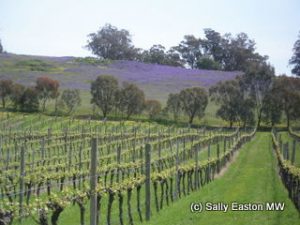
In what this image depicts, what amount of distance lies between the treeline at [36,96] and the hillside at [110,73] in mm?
12377

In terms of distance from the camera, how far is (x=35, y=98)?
82500mm

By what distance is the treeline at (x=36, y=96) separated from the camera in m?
81.9

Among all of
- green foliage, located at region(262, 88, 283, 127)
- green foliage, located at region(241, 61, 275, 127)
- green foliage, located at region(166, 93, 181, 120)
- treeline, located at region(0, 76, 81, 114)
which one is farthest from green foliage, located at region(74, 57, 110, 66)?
green foliage, located at region(262, 88, 283, 127)

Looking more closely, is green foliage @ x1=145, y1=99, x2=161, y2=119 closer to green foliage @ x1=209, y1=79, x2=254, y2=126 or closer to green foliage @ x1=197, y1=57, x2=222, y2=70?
green foliage @ x1=209, y1=79, x2=254, y2=126

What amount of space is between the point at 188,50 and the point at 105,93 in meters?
80.2

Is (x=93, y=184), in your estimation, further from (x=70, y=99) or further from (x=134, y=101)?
(x=70, y=99)

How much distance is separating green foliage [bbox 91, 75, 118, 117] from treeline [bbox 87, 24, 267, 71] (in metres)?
68.1

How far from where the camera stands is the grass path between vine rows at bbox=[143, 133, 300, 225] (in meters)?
16.2

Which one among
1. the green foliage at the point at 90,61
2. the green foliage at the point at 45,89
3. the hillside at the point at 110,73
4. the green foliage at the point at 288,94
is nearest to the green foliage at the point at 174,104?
the hillside at the point at 110,73

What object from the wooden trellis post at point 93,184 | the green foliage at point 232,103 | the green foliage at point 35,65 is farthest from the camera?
the green foliage at point 35,65

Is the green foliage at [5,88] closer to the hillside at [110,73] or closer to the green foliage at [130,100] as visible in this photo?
the hillside at [110,73]

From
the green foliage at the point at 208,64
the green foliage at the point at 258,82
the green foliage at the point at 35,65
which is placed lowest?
the green foliage at the point at 258,82

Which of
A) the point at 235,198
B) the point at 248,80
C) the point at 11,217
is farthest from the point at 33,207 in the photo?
the point at 248,80

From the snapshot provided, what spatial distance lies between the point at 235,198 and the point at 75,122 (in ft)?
159
